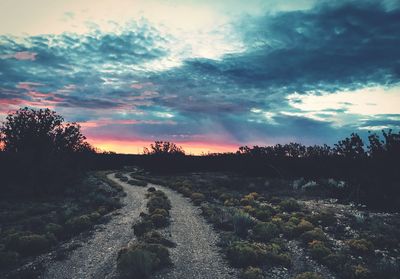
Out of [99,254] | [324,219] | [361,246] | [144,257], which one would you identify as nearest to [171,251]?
[144,257]

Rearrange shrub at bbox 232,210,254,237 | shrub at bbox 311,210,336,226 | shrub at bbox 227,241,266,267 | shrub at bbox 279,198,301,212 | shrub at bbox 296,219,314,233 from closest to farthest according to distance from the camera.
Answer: shrub at bbox 227,241,266,267 → shrub at bbox 296,219,314,233 → shrub at bbox 232,210,254,237 → shrub at bbox 311,210,336,226 → shrub at bbox 279,198,301,212

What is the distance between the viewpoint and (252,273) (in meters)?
12.1

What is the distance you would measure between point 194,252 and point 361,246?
302 inches

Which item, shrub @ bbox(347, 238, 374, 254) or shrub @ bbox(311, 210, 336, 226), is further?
shrub @ bbox(311, 210, 336, 226)

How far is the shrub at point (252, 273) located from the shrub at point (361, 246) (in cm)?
555

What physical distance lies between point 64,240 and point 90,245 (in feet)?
7.10

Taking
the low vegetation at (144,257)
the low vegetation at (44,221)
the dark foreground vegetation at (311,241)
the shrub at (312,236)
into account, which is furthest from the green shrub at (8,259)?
the shrub at (312,236)

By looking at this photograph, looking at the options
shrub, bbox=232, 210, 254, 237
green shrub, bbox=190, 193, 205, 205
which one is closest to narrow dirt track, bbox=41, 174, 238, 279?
shrub, bbox=232, 210, 254, 237

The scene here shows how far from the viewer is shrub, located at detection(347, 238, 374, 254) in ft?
49.0

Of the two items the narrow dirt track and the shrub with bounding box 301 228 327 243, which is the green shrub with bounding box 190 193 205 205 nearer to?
the narrow dirt track

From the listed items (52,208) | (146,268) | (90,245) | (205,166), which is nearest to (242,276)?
(146,268)

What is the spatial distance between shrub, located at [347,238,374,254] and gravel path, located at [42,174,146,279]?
10828 millimetres

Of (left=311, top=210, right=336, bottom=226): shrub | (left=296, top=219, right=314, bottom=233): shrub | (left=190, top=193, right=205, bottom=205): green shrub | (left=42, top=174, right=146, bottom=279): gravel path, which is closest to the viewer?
(left=42, top=174, right=146, bottom=279): gravel path

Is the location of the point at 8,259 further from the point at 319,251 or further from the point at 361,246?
the point at 361,246
